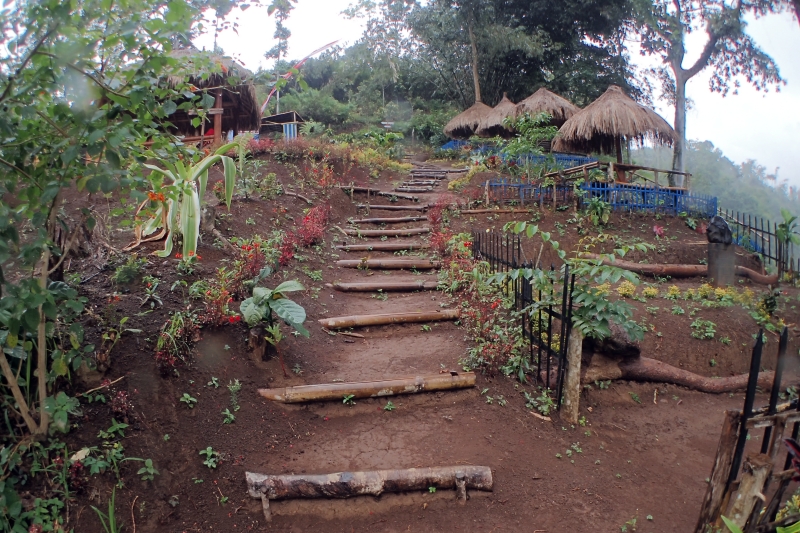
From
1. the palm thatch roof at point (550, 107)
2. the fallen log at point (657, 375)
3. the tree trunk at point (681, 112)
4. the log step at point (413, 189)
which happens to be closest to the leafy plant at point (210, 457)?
the fallen log at point (657, 375)

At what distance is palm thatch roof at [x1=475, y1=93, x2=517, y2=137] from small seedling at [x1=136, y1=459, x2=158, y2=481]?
1861cm

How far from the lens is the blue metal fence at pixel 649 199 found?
10711mm

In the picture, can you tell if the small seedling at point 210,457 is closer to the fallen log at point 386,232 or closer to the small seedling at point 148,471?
the small seedling at point 148,471

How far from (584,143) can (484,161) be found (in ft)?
→ 10.0

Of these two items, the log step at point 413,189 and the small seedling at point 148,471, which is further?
the log step at point 413,189

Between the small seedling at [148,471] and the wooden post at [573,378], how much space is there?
9.17 ft

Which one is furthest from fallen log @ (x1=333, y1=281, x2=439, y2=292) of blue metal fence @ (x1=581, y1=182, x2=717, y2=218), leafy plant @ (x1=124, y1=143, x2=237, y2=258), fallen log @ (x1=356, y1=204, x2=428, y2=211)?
blue metal fence @ (x1=581, y1=182, x2=717, y2=218)

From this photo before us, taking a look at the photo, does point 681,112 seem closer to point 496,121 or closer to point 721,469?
point 496,121

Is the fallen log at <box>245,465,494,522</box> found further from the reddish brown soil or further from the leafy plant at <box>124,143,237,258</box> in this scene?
the leafy plant at <box>124,143,237,258</box>

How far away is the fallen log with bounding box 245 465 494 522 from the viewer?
2941mm

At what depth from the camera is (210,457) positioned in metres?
3.08

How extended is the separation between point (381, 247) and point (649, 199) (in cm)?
665

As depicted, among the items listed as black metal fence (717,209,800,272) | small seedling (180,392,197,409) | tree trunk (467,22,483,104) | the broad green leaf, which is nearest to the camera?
small seedling (180,392,197,409)

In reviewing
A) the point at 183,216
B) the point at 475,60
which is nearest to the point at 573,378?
the point at 183,216
